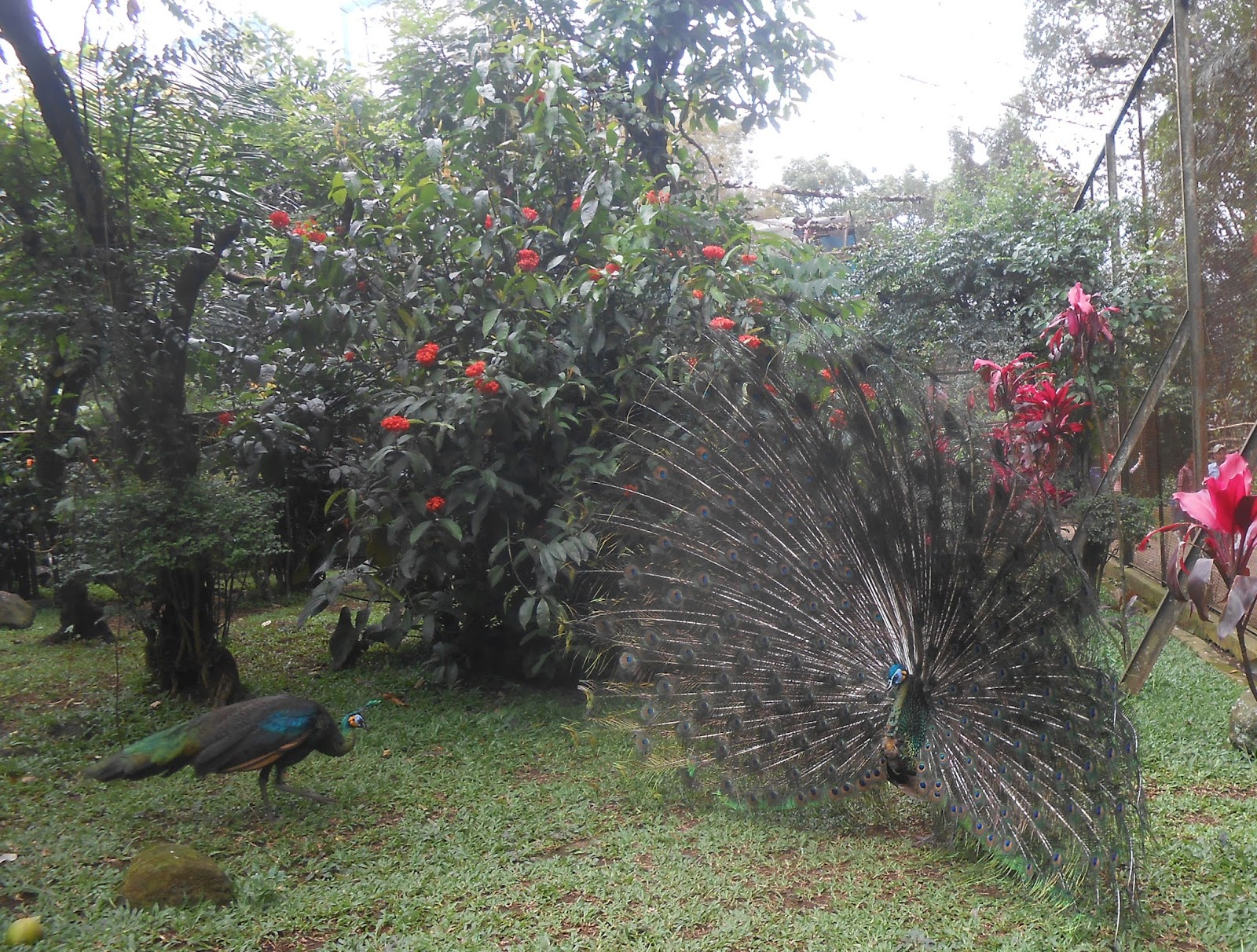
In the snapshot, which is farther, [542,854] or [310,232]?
[310,232]

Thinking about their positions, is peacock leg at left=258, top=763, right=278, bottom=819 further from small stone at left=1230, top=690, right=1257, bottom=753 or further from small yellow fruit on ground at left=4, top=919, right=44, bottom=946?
small stone at left=1230, top=690, right=1257, bottom=753

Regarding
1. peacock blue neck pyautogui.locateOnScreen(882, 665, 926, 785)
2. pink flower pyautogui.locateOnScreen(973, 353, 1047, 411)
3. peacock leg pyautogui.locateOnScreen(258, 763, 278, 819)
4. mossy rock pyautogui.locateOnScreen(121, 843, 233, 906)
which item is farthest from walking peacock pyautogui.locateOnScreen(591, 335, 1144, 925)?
pink flower pyautogui.locateOnScreen(973, 353, 1047, 411)

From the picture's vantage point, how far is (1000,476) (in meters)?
3.44

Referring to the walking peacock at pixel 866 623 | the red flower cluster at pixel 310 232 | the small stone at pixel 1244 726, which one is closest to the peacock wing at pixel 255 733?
the walking peacock at pixel 866 623

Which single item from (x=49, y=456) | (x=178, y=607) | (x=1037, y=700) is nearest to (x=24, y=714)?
(x=178, y=607)

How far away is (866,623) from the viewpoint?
12.3ft

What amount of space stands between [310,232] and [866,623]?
11.5 ft

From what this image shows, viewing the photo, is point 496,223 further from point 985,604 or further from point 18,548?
point 18,548

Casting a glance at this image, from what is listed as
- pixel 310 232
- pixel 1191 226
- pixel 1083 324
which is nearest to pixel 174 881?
pixel 310 232

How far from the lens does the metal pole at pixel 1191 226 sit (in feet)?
17.9

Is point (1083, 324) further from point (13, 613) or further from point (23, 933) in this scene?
point (13, 613)

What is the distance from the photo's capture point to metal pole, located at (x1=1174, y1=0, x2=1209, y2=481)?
5.45 meters

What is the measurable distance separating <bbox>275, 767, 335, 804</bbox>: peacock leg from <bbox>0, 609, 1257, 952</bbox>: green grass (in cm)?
7

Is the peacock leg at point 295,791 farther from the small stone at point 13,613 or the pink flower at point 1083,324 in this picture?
the small stone at point 13,613
